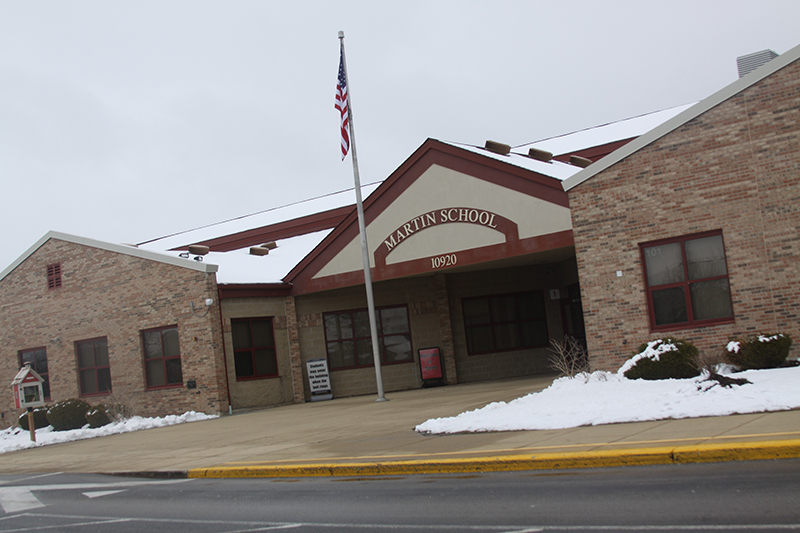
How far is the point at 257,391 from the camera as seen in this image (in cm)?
2258

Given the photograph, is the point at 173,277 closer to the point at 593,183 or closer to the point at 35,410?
the point at 35,410

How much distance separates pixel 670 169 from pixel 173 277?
47.6 ft

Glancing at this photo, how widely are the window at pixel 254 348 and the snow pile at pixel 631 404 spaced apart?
11.0 meters

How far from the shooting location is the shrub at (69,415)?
858 inches

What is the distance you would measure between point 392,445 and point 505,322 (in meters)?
13.7

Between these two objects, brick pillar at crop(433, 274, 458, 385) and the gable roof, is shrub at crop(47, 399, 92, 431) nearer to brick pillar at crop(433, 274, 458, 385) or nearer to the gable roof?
brick pillar at crop(433, 274, 458, 385)

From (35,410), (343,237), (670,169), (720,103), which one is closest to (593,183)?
(670,169)

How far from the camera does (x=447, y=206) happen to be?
64.8 ft

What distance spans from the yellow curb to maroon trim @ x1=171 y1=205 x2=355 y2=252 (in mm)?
19687

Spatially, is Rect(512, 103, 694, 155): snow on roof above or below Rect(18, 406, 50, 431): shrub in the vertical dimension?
above

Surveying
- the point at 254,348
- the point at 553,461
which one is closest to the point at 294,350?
the point at 254,348

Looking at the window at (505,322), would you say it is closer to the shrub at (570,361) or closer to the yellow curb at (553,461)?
the shrub at (570,361)

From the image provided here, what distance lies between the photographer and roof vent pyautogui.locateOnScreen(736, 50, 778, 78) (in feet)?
74.3

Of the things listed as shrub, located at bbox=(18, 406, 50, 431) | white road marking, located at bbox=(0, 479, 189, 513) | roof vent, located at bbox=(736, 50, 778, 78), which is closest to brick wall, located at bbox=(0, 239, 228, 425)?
shrub, located at bbox=(18, 406, 50, 431)
